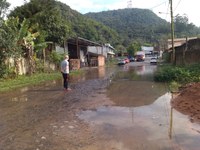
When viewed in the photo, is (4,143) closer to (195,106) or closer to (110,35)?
(195,106)

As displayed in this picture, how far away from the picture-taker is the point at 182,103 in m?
11.2

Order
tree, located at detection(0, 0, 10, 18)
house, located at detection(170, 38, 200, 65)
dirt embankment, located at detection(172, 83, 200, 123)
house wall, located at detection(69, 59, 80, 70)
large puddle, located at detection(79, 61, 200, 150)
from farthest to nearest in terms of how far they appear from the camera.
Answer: house wall, located at detection(69, 59, 80, 70) < tree, located at detection(0, 0, 10, 18) < house, located at detection(170, 38, 200, 65) < dirt embankment, located at detection(172, 83, 200, 123) < large puddle, located at detection(79, 61, 200, 150)

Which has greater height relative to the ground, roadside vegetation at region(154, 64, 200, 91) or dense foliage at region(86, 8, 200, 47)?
dense foliage at region(86, 8, 200, 47)

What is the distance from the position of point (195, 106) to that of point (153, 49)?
120 meters

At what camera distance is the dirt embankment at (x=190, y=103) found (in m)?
9.41

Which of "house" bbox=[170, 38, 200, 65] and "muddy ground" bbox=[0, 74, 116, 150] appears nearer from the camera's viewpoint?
"muddy ground" bbox=[0, 74, 116, 150]

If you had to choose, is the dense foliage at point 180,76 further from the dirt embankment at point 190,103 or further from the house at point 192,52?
the dirt embankment at point 190,103

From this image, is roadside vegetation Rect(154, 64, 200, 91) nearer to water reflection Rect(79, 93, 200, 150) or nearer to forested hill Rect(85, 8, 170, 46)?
water reflection Rect(79, 93, 200, 150)

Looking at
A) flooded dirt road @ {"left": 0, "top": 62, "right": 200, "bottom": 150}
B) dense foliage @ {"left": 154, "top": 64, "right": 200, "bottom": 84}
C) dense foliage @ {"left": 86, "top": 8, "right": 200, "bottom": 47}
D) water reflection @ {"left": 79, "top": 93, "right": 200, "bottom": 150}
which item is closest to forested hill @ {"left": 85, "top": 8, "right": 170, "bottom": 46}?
dense foliage @ {"left": 86, "top": 8, "right": 200, "bottom": 47}

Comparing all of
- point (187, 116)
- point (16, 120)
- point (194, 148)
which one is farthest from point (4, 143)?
point (187, 116)

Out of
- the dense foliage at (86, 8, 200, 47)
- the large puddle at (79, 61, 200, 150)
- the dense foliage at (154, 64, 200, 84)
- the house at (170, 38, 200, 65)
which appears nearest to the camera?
the large puddle at (79, 61, 200, 150)

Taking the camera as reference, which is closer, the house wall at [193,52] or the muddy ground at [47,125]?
the muddy ground at [47,125]

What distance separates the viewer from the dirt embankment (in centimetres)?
941

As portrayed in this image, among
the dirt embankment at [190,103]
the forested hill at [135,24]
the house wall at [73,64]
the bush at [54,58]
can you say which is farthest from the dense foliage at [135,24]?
the dirt embankment at [190,103]
